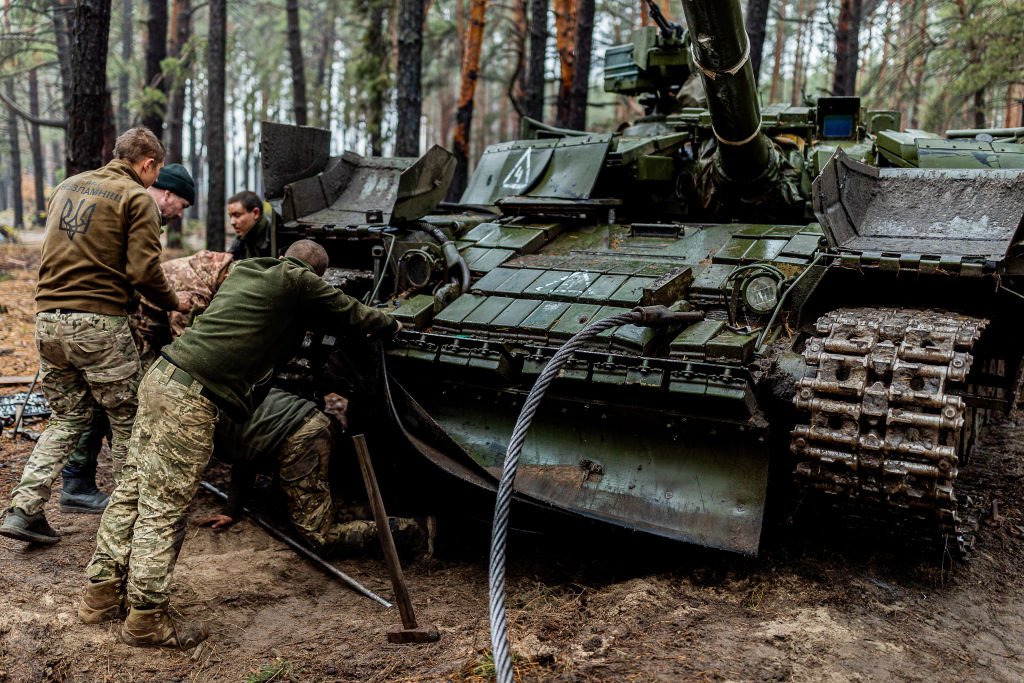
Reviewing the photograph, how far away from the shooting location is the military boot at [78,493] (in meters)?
5.15

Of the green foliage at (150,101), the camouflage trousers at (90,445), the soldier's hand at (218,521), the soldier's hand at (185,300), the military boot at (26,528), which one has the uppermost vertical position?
the green foliage at (150,101)

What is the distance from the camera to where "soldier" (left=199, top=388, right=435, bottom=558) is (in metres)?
4.79

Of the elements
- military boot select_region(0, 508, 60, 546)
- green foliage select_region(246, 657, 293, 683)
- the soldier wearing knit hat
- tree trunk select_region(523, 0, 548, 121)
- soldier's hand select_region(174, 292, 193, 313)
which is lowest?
green foliage select_region(246, 657, 293, 683)

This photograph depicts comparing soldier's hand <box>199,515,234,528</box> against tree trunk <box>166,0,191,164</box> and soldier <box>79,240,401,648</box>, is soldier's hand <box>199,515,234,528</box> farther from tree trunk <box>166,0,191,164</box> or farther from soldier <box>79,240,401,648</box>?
tree trunk <box>166,0,191,164</box>

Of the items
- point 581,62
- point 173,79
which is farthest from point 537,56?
point 173,79

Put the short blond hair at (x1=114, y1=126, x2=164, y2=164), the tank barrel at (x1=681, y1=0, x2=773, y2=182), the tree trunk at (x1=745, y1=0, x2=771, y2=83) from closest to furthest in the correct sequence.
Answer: the tank barrel at (x1=681, y1=0, x2=773, y2=182), the short blond hair at (x1=114, y1=126, x2=164, y2=164), the tree trunk at (x1=745, y1=0, x2=771, y2=83)

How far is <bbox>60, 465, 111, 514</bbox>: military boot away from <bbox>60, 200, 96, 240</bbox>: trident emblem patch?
1.48m

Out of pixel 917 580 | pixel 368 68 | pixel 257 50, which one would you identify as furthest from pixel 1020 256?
pixel 257 50

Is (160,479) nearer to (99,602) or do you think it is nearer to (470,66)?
(99,602)

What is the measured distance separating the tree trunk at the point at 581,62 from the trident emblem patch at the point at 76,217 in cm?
1016

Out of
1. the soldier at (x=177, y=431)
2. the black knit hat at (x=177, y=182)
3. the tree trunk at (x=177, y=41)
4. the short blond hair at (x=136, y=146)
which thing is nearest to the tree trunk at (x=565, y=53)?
the tree trunk at (x=177, y=41)

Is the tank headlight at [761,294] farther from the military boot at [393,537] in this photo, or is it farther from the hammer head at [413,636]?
the hammer head at [413,636]

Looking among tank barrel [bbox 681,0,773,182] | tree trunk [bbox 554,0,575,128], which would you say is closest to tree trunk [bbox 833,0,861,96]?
tree trunk [bbox 554,0,575,128]

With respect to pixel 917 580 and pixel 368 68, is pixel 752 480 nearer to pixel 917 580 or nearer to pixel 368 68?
pixel 917 580
